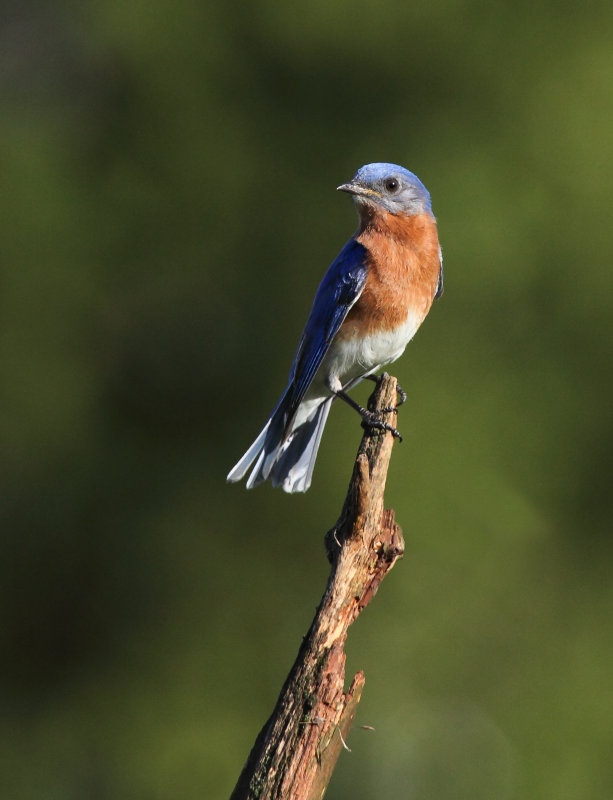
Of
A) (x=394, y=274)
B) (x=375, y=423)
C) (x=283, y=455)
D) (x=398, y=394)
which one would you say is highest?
(x=394, y=274)

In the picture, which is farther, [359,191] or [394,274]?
[359,191]

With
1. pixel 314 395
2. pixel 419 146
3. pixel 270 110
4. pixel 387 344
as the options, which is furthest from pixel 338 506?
pixel 270 110

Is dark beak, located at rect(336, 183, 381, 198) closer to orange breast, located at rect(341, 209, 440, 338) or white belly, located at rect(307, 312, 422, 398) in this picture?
orange breast, located at rect(341, 209, 440, 338)

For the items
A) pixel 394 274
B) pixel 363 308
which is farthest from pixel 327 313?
pixel 394 274

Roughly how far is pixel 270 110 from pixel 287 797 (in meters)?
5.85

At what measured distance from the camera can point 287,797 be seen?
3285 millimetres

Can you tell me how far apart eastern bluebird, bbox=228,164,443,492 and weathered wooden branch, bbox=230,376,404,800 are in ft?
4.06

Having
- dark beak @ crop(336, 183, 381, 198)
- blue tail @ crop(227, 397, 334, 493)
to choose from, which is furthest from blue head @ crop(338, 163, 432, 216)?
blue tail @ crop(227, 397, 334, 493)

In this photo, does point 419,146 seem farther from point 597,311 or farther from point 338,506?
point 338,506

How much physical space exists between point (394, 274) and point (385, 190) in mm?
501

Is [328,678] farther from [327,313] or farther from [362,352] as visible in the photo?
[327,313]

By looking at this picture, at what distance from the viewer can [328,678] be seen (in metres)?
3.44

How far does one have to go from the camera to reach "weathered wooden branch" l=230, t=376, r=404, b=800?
3.32 m

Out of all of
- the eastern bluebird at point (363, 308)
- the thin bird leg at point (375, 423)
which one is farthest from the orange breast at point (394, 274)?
the thin bird leg at point (375, 423)
